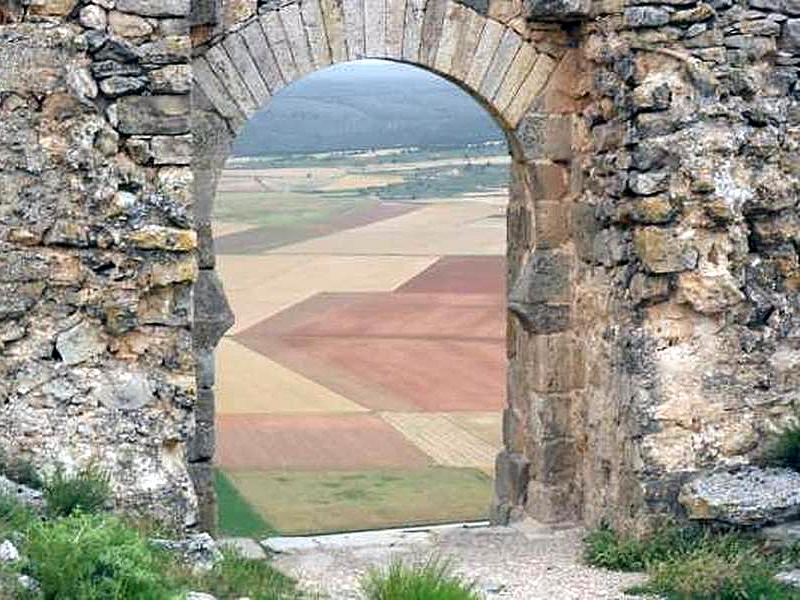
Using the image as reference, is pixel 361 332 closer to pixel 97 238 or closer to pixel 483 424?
pixel 483 424

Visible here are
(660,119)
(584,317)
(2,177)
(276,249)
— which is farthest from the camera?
(276,249)

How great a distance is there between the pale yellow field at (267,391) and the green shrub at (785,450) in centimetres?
805

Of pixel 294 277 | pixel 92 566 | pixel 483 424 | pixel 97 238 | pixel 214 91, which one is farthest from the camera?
pixel 294 277

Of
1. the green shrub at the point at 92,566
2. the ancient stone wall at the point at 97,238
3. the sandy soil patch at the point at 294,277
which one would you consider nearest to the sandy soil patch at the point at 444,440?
the sandy soil patch at the point at 294,277

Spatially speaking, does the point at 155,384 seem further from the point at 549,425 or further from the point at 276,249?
the point at 276,249

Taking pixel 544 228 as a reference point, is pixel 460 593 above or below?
below

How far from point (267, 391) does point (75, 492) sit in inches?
391

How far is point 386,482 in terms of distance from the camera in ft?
45.3

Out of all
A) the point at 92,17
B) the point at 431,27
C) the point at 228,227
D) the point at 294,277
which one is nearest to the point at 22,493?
the point at 92,17

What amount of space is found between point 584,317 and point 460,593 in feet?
11.4

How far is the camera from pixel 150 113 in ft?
27.4

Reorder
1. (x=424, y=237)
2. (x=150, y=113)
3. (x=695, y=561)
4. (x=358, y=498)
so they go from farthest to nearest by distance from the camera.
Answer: (x=424, y=237)
(x=358, y=498)
(x=695, y=561)
(x=150, y=113)

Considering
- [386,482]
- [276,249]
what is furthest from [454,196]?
[386,482]

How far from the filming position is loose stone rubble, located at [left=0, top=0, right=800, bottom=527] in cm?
822
